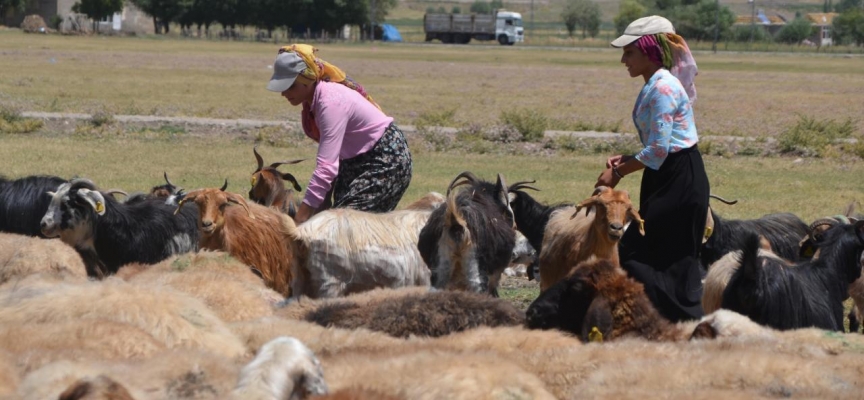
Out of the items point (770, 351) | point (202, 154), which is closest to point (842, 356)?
point (770, 351)

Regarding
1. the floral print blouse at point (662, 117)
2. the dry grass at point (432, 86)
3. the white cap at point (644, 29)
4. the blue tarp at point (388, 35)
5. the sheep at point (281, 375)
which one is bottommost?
the dry grass at point (432, 86)

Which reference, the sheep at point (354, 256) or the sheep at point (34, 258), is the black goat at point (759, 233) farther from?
the sheep at point (34, 258)

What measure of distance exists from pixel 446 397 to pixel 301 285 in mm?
4365

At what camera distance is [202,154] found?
21.3m

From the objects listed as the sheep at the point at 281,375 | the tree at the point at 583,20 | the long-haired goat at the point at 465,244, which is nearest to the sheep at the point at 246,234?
the long-haired goat at the point at 465,244

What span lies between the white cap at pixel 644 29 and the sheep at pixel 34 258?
379cm

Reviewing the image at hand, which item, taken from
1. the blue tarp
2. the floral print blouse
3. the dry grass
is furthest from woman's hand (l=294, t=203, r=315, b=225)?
the blue tarp

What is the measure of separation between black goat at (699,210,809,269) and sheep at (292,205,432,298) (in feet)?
8.21

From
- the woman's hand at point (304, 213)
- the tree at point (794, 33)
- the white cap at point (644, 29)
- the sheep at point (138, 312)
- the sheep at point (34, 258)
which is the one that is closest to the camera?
the sheep at point (138, 312)

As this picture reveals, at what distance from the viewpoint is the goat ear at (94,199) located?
9.74 m

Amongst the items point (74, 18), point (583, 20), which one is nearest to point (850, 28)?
point (583, 20)

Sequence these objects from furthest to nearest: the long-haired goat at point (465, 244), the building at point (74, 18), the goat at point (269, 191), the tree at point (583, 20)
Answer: the tree at point (583, 20), the building at point (74, 18), the goat at point (269, 191), the long-haired goat at point (465, 244)

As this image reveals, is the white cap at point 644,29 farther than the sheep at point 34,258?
No

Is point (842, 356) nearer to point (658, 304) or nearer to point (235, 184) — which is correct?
point (658, 304)
